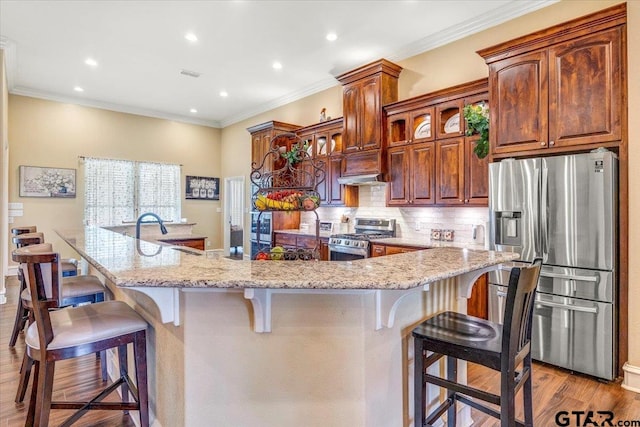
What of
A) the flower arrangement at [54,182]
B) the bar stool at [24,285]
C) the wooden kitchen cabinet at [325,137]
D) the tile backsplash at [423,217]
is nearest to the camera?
the bar stool at [24,285]

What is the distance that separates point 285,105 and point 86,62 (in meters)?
3.23

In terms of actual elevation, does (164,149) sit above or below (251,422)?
above

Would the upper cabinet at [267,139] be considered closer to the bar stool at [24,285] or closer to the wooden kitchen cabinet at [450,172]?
the wooden kitchen cabinet at [450,172]

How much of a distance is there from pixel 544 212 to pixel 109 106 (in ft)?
25.4

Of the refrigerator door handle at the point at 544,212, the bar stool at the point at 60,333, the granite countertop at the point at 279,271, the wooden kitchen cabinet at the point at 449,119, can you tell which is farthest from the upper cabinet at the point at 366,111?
the bar stool at the point at 60,333

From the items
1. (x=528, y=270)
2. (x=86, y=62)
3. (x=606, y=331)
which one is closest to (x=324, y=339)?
(x=528, y=270)

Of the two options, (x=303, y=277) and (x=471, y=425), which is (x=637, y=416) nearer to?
(x=471, y=425)

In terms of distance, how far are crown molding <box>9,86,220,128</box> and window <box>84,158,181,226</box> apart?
3.47 ft

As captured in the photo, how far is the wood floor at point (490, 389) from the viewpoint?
7.00ft

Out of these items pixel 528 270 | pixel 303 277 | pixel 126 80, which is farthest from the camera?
pixel 126 80

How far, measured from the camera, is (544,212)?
2885 millimetres

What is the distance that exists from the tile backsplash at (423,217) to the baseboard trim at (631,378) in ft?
5.45

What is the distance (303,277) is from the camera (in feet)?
4.33

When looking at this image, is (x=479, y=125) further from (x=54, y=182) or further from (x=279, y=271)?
(x=54, y=182)
